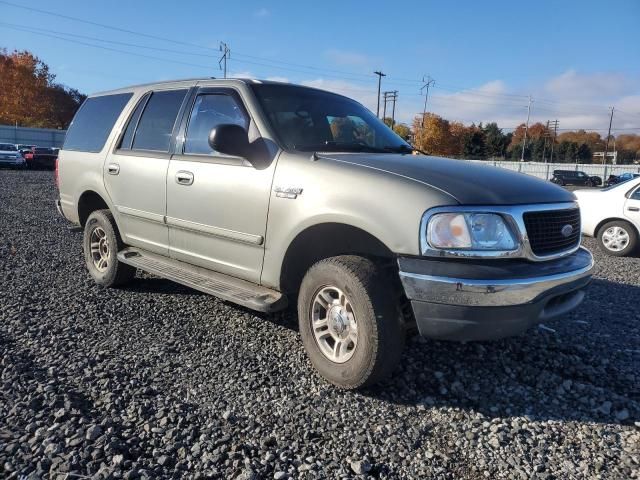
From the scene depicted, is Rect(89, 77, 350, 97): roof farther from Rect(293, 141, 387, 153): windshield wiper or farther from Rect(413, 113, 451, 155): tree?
Rect(413, 113, 451, 155): tree

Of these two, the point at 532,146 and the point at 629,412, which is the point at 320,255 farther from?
the point at 532,146

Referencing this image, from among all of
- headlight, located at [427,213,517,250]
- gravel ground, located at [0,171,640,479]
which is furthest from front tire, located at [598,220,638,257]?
headlight, located at [427,213,517,250]

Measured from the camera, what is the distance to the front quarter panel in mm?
2828

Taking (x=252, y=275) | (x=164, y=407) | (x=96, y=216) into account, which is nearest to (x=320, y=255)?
(x=252, y=275)

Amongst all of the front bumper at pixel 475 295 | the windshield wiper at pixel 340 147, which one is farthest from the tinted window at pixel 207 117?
the front bumper at pixel 475 295

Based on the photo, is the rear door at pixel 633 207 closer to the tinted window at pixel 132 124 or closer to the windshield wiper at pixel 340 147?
the windshield wiper at pixel 340 147

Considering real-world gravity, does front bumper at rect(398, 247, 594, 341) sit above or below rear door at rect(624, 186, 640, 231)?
below

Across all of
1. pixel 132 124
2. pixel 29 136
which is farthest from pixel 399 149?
pixel 29 136

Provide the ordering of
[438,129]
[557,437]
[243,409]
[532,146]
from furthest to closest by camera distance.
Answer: [532,146] → [438,129] → [243,409] → [557,437]

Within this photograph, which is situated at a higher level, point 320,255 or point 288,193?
point 288,193

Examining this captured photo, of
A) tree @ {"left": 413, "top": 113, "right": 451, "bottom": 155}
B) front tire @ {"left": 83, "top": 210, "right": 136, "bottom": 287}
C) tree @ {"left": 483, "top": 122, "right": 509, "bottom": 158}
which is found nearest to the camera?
front tire @ {"left": 83, "top": 210, "right": 136, "bottom": 287}

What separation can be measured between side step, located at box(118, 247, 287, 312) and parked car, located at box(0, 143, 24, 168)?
31431 millimetres

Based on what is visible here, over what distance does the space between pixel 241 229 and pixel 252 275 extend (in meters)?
0.35

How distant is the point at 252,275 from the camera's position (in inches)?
147
